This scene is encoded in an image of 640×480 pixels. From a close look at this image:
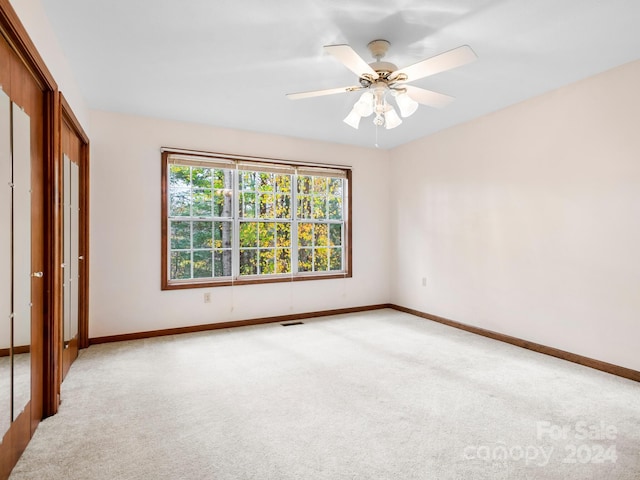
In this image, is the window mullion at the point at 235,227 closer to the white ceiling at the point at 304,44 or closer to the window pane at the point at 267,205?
the window pane at the point at 267,205

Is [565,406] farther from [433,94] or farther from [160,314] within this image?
[160,314]

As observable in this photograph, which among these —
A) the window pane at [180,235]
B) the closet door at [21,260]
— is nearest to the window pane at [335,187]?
the window pane at [180,235]

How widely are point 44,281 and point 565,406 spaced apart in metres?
3.42

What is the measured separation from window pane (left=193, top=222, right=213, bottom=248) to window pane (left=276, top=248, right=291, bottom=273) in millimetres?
924

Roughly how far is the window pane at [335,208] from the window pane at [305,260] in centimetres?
61

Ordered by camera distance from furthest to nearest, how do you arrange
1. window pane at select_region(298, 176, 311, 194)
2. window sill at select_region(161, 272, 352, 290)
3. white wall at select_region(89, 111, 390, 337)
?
1. window pane at select_region(298, 176, 311, 194)
2. window sill at select_region(161, 272, 352, 290)
3. white wall at select_region(89, 111, 390, 337)

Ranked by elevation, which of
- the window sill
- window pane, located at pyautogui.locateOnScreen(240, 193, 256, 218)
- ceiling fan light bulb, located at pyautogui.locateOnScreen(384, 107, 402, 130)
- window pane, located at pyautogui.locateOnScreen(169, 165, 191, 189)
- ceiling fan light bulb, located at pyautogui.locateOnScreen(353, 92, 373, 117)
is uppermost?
ceiling fan light bulb, located at pyautogui.locateOnScreen(353, 92, 373, 117)

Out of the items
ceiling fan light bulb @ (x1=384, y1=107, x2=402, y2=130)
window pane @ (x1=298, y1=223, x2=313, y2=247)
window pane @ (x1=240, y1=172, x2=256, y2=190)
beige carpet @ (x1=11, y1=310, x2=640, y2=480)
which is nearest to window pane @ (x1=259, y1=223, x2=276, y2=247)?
window pane @ (x1=298, y1=223, x2=313, y2=247)

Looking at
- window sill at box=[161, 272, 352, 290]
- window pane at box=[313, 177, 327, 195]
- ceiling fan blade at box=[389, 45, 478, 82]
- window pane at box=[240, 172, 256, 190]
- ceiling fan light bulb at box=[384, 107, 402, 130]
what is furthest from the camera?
window pane at box=[313, 177, 327, 195]

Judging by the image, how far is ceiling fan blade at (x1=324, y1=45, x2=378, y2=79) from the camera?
2.07 meters

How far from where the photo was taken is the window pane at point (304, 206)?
16.9 feet

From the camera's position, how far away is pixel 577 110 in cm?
329

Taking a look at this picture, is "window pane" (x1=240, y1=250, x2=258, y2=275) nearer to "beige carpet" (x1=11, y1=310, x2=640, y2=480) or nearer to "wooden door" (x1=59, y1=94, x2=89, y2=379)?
"beige carpet" (x1=11, y1=310, x2=640, y2=480)

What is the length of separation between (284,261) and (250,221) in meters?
0.72
